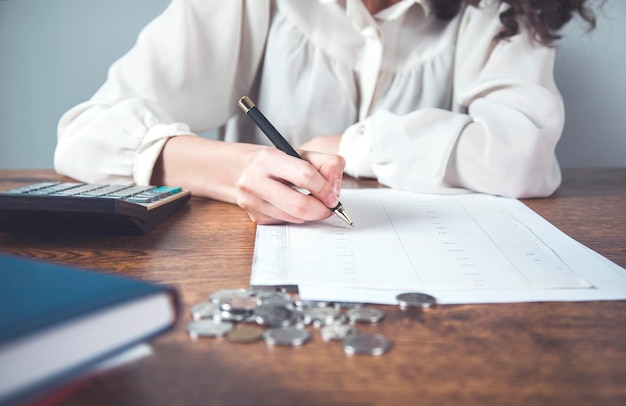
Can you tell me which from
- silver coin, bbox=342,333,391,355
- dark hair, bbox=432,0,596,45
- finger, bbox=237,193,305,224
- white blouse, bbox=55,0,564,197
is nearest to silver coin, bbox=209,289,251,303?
silver coin, bbox=342,333,391,355

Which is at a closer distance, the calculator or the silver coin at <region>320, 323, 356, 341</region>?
the silver coin at <region>320, 323, 356, 341</region>

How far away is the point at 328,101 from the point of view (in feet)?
3.90

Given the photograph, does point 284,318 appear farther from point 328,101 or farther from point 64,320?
point 328,101

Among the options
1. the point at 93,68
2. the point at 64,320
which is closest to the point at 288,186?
the point at 64,320

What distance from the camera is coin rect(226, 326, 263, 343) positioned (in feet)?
1.30

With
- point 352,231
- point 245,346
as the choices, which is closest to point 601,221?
point 352,231

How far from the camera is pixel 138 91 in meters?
1.05

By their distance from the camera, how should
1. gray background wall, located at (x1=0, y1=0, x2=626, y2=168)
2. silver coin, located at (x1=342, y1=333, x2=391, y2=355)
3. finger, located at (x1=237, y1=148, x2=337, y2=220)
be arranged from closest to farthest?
silver coin, located at (x1=342, y1=333, x2=391, y2=355)
finger, located at (x1=237, y1=148, x2=337, y2=220)
gray background wall, located at (x1=0, y1=0, x2=626, y2=168)

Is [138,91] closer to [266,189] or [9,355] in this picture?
[266,189]

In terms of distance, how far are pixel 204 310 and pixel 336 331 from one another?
0.31ft

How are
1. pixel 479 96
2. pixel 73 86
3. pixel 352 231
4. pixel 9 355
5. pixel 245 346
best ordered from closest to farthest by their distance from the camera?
pixel 9 355
pixel 245 346
pixel 352 231
pixel 479 96
pixel 73 86

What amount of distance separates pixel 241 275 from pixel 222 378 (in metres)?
0.19

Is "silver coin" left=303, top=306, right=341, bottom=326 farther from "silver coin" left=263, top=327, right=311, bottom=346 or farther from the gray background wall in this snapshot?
the gray background wall

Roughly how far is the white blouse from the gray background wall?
39 centimetres
